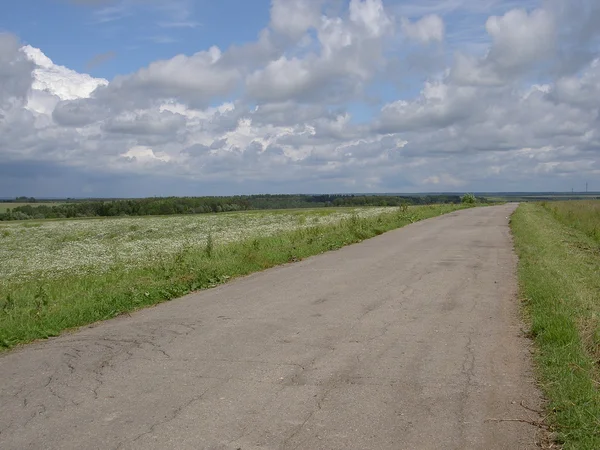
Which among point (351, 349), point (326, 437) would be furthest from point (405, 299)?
point (326, 437)

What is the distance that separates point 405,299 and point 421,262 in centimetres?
516

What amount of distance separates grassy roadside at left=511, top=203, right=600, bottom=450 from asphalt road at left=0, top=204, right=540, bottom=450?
0.27 m

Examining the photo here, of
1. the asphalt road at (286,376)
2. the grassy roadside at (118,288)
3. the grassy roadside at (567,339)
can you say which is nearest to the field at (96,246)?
the grassy roadside at (118,288)

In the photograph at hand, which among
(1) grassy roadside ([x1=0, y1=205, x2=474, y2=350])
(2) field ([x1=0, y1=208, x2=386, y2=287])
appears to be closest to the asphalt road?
(1) grassy roadside ([x1=0, y1=205, x2=474, y2=350])

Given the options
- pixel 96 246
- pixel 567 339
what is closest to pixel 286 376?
pixel 567 339

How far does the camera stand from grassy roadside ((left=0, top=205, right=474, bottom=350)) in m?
9.22

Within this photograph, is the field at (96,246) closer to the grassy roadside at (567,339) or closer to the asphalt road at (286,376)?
the asphalt road at (286,376)

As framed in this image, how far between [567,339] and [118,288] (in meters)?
8.43

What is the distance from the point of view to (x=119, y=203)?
94.5 m

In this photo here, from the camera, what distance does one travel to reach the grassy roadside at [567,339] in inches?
196

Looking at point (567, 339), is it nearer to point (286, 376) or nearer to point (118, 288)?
point (286, 376)

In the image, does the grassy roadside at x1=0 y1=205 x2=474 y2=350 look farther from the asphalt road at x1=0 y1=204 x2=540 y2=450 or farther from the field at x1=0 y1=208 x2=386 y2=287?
the field at x1=0 y1=208 x2=386 y2=287

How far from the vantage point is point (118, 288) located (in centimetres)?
Result: 1186

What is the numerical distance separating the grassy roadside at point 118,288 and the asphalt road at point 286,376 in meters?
0.59
